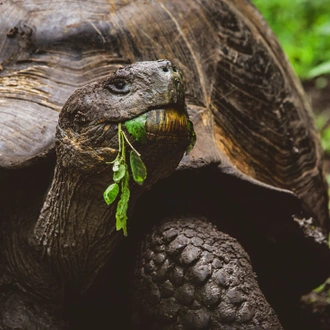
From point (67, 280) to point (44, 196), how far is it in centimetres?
40

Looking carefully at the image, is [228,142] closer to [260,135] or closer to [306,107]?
[260,135]

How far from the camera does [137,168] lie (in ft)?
8.82

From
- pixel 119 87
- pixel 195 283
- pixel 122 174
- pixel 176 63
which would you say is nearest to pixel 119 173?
pixel 122 174

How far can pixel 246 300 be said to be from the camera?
119 inches

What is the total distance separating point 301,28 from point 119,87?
780cm

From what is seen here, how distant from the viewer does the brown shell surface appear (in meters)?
3.21

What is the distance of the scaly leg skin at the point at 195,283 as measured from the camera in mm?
3006

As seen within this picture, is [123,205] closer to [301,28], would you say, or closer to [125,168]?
[125,168]

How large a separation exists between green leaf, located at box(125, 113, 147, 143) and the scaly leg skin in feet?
2.33

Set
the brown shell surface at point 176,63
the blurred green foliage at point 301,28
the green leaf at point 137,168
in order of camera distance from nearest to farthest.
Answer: the green leaf at point 137,168 → the brown shell surface at point 176,63 → the blurred green foliage at point 301,28

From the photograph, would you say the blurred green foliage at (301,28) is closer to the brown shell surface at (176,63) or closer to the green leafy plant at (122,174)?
the brown shell surface at (176,63)

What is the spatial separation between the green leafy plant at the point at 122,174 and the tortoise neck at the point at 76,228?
0.11 meters

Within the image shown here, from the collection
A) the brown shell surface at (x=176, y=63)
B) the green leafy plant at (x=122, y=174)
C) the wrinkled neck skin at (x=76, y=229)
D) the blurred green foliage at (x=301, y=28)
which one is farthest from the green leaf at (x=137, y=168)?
the blurred green foliage at (x=301, y=28)

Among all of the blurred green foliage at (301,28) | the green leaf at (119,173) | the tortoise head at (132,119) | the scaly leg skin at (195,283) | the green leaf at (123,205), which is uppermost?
the tortoise head at (132,119)
